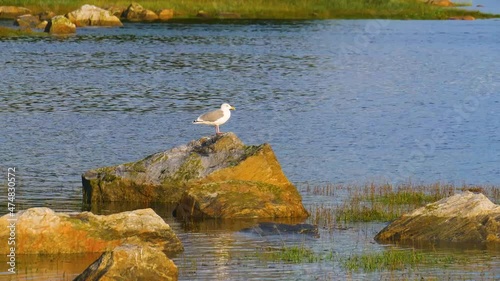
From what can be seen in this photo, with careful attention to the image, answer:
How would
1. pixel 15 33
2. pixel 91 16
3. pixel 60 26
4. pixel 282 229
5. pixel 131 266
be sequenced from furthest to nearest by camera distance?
1. pixel 91 16
2. pixel 60 26
3. pixel 15 33
4. pixel 282 229
5. pixel 131 266

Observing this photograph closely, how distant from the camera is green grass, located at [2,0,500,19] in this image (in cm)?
10050

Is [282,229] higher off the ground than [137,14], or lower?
lower

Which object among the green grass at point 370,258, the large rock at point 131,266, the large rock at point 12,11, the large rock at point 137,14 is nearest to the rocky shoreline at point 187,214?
the large rock at point 131,266

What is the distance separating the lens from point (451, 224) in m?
20.2

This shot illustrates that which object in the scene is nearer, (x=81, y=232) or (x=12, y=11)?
(x=81, y=232)

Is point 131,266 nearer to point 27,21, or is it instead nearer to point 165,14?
point 27,21

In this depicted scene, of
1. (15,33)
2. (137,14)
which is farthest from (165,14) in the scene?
(15,33)

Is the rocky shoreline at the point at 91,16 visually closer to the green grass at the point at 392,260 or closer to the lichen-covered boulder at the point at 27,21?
the lichen-covered boulder at the point at 27,21

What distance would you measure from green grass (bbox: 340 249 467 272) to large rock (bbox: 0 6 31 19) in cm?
8106

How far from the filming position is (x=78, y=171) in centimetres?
2900

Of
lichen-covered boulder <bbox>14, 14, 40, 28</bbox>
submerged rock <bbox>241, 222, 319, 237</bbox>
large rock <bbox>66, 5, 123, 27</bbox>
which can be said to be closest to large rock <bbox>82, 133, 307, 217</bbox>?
submerged rock <bbox>241, 222, 319, 237</bbox>

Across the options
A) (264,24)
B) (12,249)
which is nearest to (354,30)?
(264,24)

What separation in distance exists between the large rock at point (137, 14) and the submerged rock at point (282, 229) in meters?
79.2

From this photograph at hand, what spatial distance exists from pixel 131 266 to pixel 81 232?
118 inches
